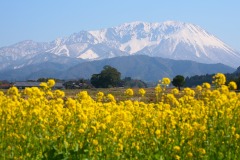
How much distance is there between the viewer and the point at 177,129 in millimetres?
6938

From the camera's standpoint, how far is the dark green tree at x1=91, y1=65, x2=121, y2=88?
10244 centimetres

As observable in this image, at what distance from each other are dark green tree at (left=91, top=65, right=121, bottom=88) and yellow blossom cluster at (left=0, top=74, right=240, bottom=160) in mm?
93941

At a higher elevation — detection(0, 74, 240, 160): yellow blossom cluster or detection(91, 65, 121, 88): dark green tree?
detection(91, 65, 121, 88): dark green tree

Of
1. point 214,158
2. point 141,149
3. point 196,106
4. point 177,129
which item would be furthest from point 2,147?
point 196,106

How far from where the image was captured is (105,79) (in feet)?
340

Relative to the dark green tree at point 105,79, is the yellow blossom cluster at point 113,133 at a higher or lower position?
lower

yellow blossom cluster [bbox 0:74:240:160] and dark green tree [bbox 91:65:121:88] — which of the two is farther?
dark green tree [bbox 91:65:121:88]

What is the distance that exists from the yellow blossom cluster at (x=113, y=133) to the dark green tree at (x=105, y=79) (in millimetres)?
93941

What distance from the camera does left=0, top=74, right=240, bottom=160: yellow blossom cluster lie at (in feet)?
20.6

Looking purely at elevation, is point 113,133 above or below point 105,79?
below

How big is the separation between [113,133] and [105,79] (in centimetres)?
9698

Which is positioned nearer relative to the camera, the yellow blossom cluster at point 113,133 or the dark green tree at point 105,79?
the yellow blossom cluster at point 113,133

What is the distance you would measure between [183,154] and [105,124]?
1.33 m

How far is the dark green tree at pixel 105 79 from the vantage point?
102 metres
